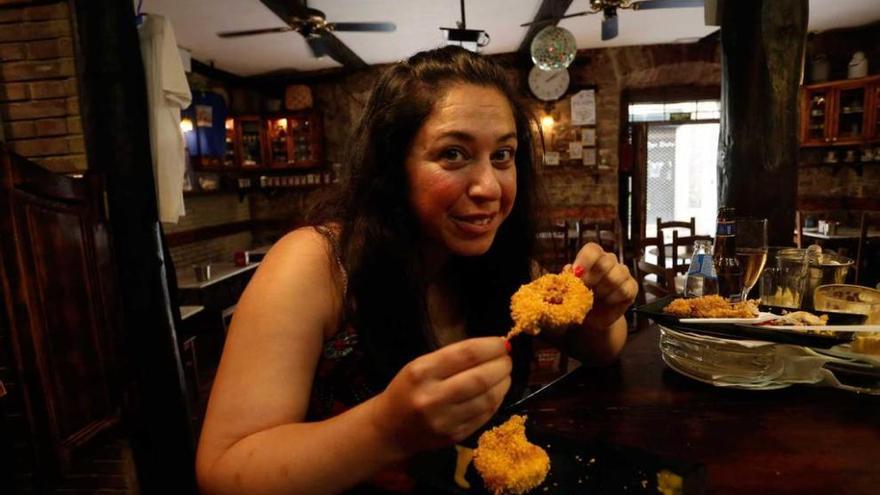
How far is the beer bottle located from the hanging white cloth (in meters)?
3.05

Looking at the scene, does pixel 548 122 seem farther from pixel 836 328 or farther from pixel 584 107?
pixel 836 328

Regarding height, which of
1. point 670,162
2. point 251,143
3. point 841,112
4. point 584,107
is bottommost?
point 670,162

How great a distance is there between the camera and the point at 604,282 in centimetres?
148

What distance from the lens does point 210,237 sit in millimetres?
8766

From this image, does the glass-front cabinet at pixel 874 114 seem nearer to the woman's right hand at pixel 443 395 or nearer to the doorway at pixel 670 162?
the doorway at pixel 670 162

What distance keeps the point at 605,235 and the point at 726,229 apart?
4146mm

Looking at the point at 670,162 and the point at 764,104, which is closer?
the point at 764,104

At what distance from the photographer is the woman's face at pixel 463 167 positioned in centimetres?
141

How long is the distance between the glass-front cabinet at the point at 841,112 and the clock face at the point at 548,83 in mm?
4119

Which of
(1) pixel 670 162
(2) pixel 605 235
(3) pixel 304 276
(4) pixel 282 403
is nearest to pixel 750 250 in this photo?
(3) pixel 304 276

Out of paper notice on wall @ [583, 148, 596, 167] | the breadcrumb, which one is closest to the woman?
the breadcrumb

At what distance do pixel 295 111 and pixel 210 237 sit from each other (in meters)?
2.94

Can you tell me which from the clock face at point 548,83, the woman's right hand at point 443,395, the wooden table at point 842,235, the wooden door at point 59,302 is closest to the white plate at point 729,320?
the woman's right hand at point 443,395

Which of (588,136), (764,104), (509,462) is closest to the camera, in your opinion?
(509,462)
